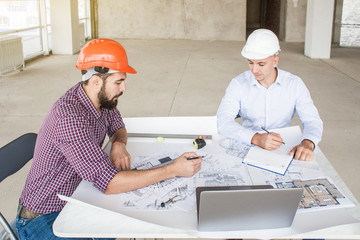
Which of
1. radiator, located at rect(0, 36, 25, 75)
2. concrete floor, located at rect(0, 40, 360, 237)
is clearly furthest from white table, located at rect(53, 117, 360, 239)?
radiator, located at rect(0, 36, 25, 75)

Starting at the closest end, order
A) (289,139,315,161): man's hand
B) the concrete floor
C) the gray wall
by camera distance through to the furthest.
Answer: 1. (289,139,315,161): man's hand
2. the concrete floor
3. the gray wall

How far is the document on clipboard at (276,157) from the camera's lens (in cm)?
177

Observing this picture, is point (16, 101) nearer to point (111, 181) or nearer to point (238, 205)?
point (111, 181)

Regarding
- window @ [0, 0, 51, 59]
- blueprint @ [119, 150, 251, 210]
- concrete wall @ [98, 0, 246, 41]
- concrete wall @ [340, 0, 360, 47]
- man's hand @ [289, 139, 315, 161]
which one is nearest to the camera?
blueprint @ [119, 150, 251, 210]

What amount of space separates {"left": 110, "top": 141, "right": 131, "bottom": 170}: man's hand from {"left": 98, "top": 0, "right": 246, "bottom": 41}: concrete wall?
11.7 metres

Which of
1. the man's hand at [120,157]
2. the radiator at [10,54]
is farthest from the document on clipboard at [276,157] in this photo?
the radiator at [10,54]

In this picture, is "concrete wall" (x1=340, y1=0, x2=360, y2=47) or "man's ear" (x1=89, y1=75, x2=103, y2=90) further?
"concrete wall" (x1=340, y1=0, x2=360, y2=47)

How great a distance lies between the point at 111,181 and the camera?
1.56m

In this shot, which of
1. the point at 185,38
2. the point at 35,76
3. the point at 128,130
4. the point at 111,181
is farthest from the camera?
the point at 185,38

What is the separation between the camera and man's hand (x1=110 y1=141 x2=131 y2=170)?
1795 millimetres

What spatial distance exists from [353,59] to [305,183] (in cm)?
897

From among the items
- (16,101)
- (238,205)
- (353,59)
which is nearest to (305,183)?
(238,205)

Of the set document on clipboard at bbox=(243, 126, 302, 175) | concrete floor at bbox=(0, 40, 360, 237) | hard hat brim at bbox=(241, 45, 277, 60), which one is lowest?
concrete floor at bbox=(0, 40, 360, 237)

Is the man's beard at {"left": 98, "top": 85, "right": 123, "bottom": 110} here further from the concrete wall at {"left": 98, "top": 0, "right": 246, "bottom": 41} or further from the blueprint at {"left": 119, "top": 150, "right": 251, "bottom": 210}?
the concrete wall at {"left": 98, "top": 0, "right": 246, "bottom": 41}
